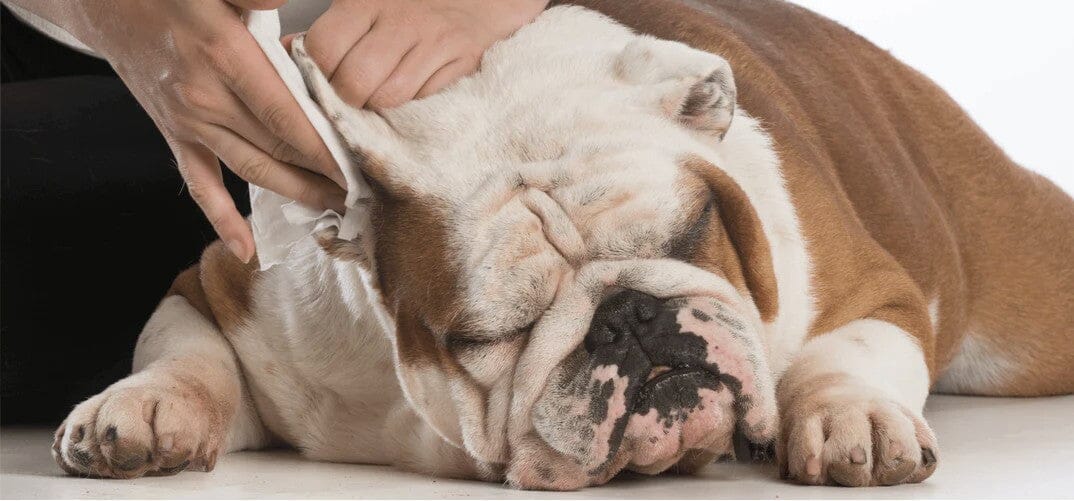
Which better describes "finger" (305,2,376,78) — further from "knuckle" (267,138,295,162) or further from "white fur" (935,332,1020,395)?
"white fur" (935,332,1020,395)

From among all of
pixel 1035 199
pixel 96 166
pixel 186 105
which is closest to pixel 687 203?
pixel 186 105

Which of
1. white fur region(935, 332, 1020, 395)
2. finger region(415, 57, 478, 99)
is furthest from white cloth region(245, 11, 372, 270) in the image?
white fur region(935, 332, 1020, 395)

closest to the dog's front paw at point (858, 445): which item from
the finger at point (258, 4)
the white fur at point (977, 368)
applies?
the finger at point (258, 4)

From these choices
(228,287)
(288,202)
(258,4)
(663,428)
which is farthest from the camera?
(228,287)

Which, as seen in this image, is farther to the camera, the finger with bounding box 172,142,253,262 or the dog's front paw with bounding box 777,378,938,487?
the finger with bounding box 172,142,253,262

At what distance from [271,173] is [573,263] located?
43cm

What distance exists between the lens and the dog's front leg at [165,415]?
179cm

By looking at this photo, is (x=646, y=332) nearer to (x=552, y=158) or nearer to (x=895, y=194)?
(x=552, y=158)

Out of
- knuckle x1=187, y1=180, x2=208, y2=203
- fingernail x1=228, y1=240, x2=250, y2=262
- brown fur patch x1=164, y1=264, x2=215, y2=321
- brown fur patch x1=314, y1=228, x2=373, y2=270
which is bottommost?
brown fur patch x1=164, y1=264, x2=215, y2=321

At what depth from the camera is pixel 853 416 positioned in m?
1.66

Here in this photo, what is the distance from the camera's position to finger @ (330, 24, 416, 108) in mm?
1775

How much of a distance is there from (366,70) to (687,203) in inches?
17.5

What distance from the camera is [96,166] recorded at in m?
2.73

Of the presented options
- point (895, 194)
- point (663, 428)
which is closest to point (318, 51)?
point (663, 428)
